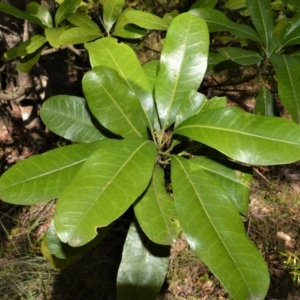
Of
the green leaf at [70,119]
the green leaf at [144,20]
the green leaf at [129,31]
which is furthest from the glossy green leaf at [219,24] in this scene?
the green leaf at [70,119]

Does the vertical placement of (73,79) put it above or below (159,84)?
below

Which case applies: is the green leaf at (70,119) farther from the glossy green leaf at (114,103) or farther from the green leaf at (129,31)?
the green leaf at (129,31)

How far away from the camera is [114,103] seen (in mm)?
1062

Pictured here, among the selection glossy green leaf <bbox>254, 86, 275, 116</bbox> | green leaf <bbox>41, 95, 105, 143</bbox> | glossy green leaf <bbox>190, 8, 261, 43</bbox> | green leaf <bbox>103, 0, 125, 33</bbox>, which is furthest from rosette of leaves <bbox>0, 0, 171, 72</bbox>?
glossy green leaf <bbox>254, 86, 275, 116</bbox>

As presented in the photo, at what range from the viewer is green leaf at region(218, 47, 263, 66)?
1.22 metres

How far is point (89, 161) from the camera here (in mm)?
942

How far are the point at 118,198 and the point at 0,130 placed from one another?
2414mm

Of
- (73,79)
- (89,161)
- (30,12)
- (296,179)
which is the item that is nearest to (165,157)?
(89,161)

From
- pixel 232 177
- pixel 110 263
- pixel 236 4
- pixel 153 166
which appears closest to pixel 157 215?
pixel 153 166

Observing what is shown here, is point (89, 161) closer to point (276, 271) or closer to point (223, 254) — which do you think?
point (223, 254)

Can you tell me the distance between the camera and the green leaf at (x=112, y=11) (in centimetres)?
153

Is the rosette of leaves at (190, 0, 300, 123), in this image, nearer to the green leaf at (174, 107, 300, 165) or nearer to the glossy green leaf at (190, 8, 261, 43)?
the glossy green leaf at (190, 8, 261, 43)

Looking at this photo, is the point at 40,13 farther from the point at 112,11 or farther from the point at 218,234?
the point at 218,234

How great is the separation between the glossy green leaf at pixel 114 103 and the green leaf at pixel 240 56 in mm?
333
